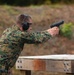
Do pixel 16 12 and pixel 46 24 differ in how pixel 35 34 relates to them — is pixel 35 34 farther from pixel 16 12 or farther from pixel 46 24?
pixel 16 12

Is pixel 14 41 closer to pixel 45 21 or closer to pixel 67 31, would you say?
pixel 67 31

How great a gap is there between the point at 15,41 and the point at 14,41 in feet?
0.06

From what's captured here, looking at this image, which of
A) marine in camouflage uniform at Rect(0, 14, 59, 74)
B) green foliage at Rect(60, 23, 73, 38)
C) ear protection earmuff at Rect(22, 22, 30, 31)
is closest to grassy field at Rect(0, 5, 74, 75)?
green foliage at Rect(60, 23, 73, 38)

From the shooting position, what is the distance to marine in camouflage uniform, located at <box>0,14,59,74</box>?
23.1 ft

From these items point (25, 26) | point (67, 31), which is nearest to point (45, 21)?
point (67, 31)

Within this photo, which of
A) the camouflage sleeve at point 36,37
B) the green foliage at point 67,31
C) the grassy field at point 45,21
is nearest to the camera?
the camouflage sleeve at point 36,37

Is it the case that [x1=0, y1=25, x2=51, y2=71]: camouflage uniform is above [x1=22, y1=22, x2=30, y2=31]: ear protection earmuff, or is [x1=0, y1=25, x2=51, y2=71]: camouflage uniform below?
below

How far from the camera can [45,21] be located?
587 inches

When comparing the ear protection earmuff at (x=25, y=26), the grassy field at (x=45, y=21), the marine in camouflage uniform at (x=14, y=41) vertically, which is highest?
the ear protection earmuff at (x=25, y=26)

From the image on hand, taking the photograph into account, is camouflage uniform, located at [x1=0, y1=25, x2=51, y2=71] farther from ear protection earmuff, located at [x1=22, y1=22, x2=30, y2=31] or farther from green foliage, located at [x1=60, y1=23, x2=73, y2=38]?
green foliage, located at [x1=60, y1=23, x2=73, y2=38]

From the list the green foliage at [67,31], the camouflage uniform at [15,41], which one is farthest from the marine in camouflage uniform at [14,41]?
the green foliage at [67,31]

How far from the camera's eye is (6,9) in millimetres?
15688

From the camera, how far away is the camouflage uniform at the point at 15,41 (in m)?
7.03

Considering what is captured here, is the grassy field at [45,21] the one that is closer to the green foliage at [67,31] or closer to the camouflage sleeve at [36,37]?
the green foliage at [67,31]
